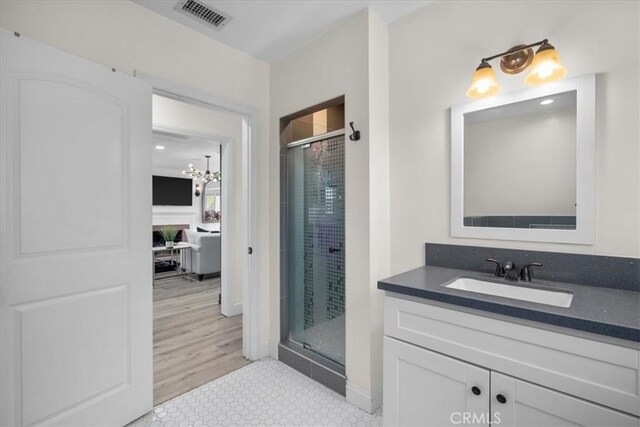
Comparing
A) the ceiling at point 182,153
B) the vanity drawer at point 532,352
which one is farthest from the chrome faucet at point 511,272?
the ceiling at point 182,153

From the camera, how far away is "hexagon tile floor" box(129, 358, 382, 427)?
1785 millimetres

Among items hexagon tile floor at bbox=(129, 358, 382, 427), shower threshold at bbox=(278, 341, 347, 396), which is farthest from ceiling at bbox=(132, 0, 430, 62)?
hexagon tile floor at bbox=(129, 358, 382, 427)

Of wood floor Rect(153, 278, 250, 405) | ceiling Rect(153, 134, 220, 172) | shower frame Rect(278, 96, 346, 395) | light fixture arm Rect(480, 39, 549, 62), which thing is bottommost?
wood floor Rect(153, 278, 250, 405)

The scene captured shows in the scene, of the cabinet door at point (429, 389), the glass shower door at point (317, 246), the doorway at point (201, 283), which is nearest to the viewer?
the cabinet door at point (429, 389)

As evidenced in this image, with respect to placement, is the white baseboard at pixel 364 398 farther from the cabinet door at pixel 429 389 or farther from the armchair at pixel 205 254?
the armchair at pixel 205 254

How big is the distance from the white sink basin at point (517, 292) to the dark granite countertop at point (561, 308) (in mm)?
26

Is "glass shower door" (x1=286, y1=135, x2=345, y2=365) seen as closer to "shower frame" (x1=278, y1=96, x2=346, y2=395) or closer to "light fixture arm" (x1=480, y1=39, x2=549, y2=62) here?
"shower frame" (x1=278, y1=96, x2=346, y2=395)

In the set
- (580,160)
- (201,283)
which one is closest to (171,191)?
(201,283)

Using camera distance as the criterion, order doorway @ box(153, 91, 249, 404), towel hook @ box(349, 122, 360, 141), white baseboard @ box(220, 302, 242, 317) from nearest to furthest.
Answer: towel hook @ box(349, 122, 360, 141) < doorway @ box(153, 91, 249, 404) < white baseboard @ box(220, 302, 242, 317)

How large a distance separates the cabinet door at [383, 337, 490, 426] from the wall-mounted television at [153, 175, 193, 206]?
28.0 ft

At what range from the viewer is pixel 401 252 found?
200 cm

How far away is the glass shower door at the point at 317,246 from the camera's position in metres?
2.20

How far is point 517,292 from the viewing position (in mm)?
1463

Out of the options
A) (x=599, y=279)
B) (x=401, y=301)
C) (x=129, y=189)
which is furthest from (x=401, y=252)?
(x=129, y=189)
